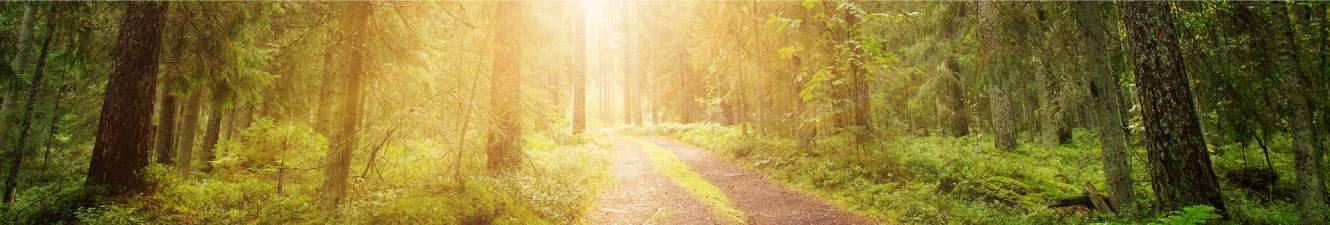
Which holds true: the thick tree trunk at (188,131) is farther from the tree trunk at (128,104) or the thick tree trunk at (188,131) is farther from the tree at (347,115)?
the tree at (347,115)

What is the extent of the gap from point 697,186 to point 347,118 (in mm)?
6043

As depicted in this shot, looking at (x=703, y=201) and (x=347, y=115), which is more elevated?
(x=347, y=115)

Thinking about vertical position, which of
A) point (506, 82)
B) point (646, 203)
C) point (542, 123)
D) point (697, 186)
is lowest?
point (646, 203)

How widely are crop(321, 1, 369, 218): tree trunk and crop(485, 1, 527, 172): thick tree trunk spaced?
1.49 meters

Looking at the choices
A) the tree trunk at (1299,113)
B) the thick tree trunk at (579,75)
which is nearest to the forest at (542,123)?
the tree trunk at (1299,113)

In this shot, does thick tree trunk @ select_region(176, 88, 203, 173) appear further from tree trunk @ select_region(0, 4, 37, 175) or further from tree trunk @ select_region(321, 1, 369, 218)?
tree trunk @ select_region(321, 1, 369, 218)

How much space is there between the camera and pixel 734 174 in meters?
10.9

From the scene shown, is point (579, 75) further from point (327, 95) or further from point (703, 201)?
point (327, 95)

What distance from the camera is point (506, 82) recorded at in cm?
628

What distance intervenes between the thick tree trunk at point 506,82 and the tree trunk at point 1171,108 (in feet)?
23.6

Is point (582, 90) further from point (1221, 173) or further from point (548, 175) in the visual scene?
point (1221, 173)

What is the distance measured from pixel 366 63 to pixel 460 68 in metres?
1.10

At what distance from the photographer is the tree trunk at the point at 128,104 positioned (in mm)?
5570

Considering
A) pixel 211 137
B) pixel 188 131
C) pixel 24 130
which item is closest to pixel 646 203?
pixel 188 131
